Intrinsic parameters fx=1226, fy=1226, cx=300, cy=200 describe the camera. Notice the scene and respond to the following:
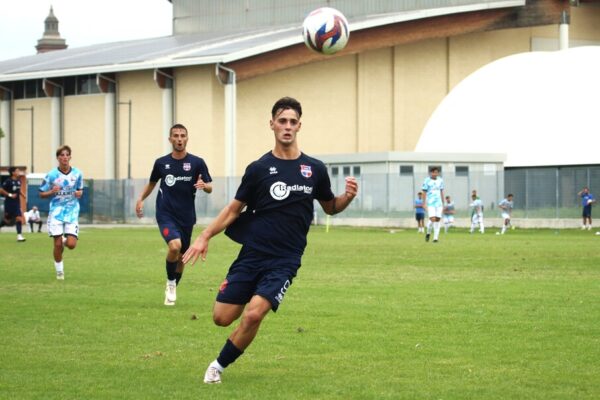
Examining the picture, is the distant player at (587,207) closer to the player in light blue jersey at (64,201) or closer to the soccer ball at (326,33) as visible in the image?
the soccer ball at (326,33)

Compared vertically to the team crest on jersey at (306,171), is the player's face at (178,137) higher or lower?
higher

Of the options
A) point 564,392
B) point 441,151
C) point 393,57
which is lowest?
point 564,392

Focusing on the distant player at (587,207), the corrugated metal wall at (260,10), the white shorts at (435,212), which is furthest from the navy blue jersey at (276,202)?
the corrugated metal wall at (260,10)

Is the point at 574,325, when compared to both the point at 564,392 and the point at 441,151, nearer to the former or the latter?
the point at 564,392

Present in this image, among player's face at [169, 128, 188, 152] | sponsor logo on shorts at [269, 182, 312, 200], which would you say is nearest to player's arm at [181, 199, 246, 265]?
sponsor logo on shorts at [269, 182, 312, 200]

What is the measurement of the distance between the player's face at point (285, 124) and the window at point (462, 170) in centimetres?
4964

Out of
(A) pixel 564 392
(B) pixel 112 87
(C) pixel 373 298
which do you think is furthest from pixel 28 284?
(B) pixel 112 87

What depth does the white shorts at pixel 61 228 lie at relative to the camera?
20922mm

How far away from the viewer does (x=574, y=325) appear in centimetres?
1430

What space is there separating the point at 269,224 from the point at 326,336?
3236 millimetres

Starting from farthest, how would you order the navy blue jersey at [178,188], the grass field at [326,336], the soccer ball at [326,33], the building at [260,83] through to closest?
the building at [260,83] → the soccer ball at [326,33] → the navy blue jersey at [178,188] → the grass field at [326,336]

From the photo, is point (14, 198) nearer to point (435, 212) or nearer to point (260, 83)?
point (435, 212)

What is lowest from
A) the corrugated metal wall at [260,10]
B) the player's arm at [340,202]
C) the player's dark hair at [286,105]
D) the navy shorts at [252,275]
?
the navy shorts at [252,275]

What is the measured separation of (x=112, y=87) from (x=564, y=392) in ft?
204
